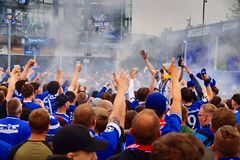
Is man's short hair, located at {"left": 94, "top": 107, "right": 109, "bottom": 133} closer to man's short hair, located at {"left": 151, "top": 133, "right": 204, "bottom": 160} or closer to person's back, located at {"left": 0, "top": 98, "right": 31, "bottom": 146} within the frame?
person's back, located at {"left": 0, "top": 98, "right": 31, "bottom": 146}

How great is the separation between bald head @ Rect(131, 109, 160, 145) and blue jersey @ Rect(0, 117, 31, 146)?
1.74 meters

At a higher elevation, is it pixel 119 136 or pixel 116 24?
pixel 116 24

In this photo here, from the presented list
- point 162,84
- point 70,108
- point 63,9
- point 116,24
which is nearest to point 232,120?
point 70,108

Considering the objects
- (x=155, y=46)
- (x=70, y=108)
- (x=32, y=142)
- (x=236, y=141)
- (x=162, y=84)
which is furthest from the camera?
(x=155, y=46)

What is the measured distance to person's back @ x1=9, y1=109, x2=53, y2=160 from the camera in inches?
120

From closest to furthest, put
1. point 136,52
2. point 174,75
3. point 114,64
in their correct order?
point 174,75 < point 136,52 < point 114,64

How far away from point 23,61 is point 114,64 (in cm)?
797

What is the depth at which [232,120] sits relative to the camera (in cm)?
345

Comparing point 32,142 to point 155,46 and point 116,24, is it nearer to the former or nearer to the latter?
point 155,46

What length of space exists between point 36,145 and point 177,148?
152 centimetres

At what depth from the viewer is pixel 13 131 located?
13.1 ft

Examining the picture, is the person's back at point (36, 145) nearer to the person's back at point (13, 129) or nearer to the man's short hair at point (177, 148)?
the person's back at point (13, 129)

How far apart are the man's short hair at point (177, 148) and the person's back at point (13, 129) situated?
7.64 feet

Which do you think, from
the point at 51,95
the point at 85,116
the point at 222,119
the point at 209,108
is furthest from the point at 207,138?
the point at 51,95
